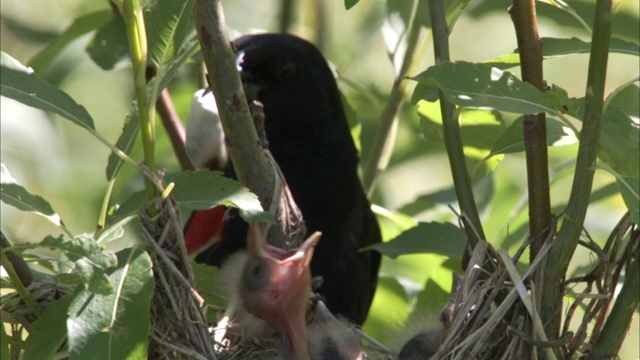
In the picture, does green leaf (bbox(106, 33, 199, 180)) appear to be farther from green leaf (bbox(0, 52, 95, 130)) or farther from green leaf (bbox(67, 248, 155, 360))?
green leaf (bbox(67, 248, 155, 360))

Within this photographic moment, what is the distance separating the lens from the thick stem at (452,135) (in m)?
1.75

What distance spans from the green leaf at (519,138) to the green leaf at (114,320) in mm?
721

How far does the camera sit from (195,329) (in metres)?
1.60

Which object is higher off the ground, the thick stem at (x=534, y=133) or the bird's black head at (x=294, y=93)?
the thick stem at (x=534, y=133)

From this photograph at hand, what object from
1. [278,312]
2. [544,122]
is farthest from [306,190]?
[544,122]

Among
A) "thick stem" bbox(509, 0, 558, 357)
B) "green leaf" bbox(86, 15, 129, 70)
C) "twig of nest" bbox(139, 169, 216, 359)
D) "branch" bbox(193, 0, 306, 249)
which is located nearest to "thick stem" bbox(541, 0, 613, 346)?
"thick stem" bbox(509, 0, 558, 357)

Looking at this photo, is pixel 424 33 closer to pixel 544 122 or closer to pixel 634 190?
pixel 544 122

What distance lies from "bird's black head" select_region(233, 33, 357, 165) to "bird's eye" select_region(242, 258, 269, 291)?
2.27 feet

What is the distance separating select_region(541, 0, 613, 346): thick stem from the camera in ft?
4.86

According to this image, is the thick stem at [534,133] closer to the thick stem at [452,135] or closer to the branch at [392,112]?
the thick stem at [452,135]

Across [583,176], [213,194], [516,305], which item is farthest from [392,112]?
[213,194]

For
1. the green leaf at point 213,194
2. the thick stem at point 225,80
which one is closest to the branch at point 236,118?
the thick stem at point 225,80

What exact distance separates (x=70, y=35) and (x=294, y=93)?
0.57m

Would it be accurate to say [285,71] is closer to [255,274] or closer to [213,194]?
[255,274]
